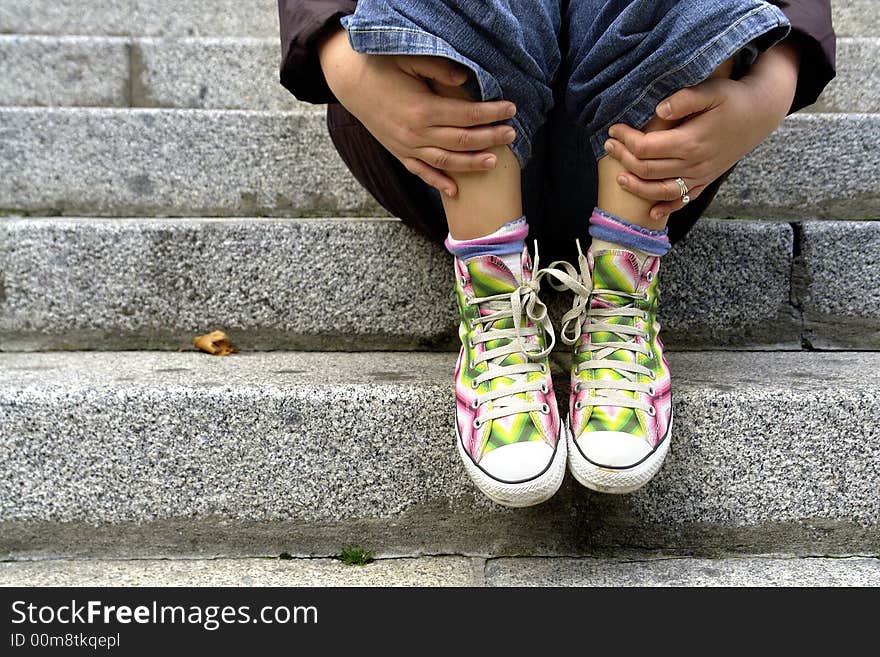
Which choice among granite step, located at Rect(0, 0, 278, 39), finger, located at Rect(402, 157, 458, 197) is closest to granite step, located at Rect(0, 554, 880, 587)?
finger, located at Rect(402, 157, 458, 197)

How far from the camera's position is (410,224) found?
45.9 inches

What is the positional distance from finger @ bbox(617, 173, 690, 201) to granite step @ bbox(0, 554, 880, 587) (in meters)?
0.44

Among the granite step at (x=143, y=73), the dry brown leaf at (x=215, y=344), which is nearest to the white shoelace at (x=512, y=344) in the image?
the dry brown leaf at (x=215, y=344)

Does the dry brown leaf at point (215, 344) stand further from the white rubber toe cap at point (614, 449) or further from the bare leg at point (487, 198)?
the white rubber toe cap at point (614, 449)

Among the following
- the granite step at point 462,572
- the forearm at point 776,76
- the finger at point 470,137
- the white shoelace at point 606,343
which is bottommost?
the granite step at point 462,572

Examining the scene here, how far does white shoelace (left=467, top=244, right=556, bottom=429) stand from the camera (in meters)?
0.89

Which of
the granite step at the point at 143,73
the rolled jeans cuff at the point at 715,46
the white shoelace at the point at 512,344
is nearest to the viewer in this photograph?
the rolled jeans cuff at the point at 715,46

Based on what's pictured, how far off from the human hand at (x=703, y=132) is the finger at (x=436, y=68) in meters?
0.19

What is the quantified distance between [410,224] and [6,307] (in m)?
0.65

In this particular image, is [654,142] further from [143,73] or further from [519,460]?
[143,73]

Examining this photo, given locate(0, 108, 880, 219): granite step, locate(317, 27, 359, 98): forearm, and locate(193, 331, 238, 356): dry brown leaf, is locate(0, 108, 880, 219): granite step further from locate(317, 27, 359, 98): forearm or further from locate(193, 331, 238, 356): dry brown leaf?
locate(317, 27, 359, 98): forearm

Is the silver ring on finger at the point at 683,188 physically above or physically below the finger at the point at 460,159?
below

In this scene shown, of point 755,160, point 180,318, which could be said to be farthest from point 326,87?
point 755,160

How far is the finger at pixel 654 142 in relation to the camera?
840mm
